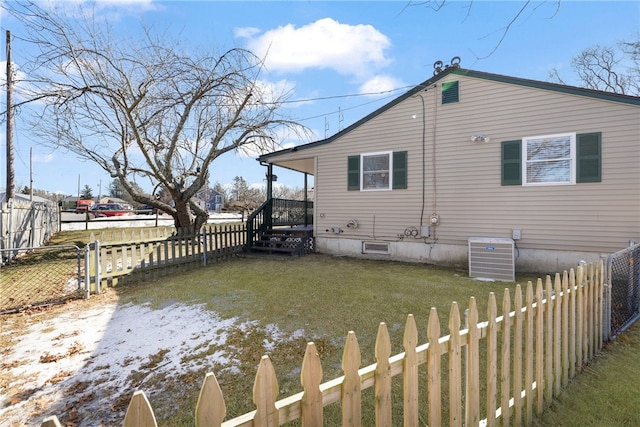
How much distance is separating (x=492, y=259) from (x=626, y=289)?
2298 millimetres

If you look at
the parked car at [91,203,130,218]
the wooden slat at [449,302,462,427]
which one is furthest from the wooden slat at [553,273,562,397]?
the parked car at [91,203,130,218]

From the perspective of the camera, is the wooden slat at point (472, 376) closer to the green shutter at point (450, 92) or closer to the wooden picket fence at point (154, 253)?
the wooden picket fence at point (154, 253)

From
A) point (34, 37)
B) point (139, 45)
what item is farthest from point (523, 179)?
point (34, 37)

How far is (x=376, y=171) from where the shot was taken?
8.61 meters

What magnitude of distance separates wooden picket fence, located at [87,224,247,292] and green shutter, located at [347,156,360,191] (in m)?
3.61

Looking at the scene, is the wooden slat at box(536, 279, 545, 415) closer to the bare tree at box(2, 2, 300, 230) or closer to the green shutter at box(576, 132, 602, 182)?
the green shutter at box(576, 132, 602, 182)

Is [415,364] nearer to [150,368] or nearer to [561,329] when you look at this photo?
[561,329]

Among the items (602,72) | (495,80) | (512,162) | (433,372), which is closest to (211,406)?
(433,372)

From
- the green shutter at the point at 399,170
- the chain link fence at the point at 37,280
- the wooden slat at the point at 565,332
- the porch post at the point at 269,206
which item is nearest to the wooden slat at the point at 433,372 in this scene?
the wooden slat at the point at 565,332

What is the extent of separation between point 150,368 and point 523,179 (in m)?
7.67

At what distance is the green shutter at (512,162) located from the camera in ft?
22.4

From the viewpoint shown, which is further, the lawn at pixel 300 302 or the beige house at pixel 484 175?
the beige house at pixel 484 175

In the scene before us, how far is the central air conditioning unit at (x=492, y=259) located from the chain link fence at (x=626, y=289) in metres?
2.05

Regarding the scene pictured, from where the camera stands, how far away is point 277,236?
9.67 meters
